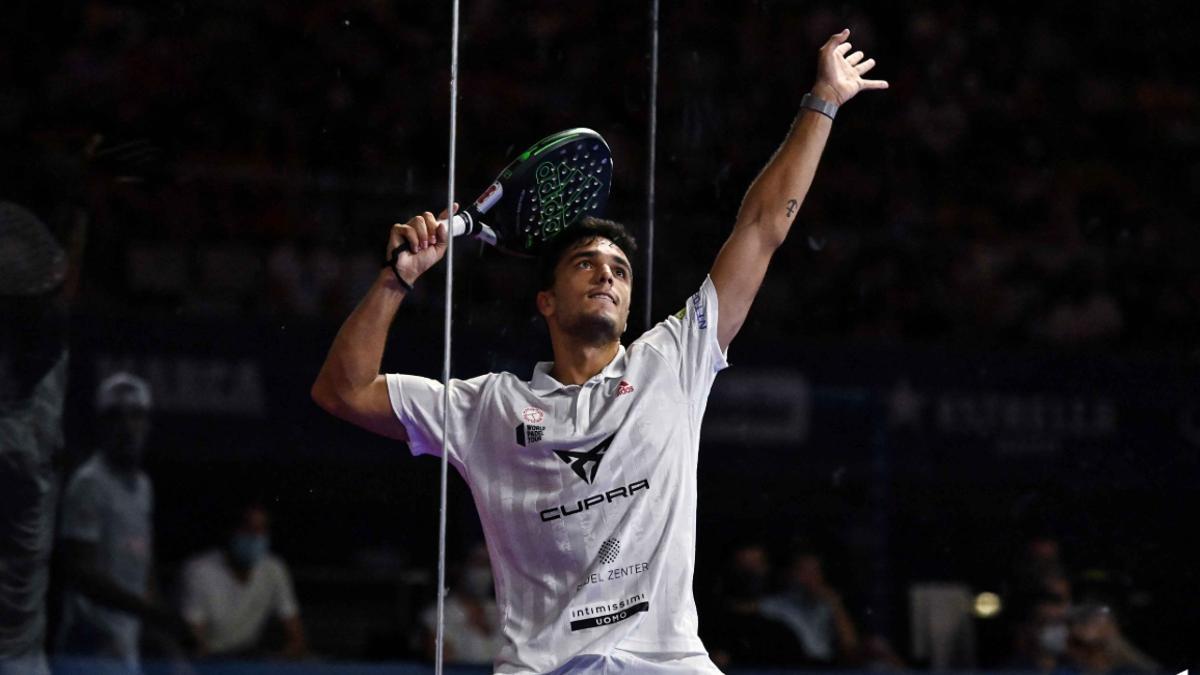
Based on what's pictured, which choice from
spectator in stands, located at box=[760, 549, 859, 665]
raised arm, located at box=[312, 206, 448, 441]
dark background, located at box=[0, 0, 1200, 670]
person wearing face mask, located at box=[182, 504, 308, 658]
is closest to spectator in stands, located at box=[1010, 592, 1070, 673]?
dark background, located at box=[0, 0, 1200, 670]

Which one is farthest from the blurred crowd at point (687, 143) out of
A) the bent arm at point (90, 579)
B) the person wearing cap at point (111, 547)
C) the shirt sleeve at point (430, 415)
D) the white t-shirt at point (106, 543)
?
the shirt sleeve at point (430, 415)

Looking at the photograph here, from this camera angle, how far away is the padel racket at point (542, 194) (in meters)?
3.69

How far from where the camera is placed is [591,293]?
3652 millimetres

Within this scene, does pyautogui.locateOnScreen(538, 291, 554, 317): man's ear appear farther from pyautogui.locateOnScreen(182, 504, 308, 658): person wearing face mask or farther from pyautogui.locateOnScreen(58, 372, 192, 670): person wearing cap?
pyautogui.locateOnScreen(182, 504, 308, 658): person wearing face mask

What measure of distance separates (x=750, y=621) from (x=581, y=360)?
9.45ft

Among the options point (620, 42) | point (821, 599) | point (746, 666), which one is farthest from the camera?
point (821, 599)

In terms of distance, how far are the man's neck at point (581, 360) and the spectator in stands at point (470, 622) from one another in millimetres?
2959

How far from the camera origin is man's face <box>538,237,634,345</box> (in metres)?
3.64

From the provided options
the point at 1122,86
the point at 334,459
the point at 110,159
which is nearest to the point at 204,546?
the point at 334,459

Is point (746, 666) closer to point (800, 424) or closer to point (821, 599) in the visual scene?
point (821, 599)

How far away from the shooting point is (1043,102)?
30.1ft

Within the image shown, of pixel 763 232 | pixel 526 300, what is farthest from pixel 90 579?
pixel 763 232

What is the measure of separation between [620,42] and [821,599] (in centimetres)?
254

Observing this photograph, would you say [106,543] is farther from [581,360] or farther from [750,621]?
[581,360]
